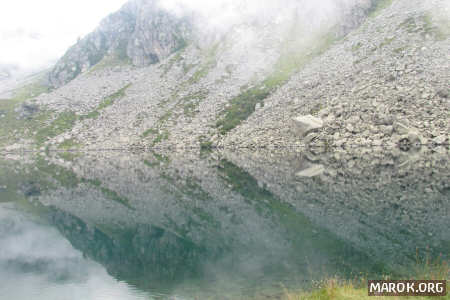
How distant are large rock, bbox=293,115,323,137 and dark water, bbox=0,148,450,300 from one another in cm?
3730

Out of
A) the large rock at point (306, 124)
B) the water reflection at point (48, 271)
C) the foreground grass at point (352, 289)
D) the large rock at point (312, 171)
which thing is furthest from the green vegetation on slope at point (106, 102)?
the foreground grass at point (352, 289)

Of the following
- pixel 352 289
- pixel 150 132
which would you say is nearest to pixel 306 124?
pixel 352 289

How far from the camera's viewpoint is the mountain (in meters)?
74.0

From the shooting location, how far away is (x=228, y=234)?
23344mm

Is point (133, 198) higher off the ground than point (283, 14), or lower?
lower

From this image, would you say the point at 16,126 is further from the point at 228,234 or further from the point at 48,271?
the point at 228,234

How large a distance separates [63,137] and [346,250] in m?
165

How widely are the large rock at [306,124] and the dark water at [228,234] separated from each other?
122ft

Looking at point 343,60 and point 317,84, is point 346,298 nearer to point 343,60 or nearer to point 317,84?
point 317,84

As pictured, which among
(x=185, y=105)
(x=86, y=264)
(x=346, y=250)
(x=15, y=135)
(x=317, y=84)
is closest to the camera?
(x=346, y=250)

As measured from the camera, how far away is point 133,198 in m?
38.5

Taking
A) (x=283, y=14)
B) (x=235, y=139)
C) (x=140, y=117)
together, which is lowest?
(x=235, y=139)

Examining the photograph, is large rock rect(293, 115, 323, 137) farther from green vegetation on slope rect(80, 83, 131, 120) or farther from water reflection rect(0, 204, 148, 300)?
green vegetation on slope rect(80, 83, 131, 120)

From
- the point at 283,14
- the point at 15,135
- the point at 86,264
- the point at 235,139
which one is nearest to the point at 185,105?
the point at 235,139
